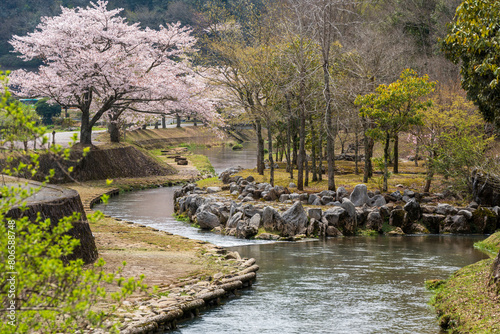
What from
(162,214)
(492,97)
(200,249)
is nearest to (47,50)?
(162,214)

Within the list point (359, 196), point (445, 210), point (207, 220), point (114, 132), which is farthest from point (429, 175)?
point (114, 132)

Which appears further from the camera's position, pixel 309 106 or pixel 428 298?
pixel 309 106

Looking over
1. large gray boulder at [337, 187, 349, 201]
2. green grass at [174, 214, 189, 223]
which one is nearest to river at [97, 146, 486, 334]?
green grass at [174, 214, 189, 223]

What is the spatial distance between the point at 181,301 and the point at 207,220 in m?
10.1

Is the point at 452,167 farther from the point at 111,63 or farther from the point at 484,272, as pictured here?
the point at 111,63

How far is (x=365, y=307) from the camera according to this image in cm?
1153

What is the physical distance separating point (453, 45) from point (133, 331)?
1208 centimetres

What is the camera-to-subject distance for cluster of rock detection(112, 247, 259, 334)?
973 cm

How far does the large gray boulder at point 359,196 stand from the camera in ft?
72.3

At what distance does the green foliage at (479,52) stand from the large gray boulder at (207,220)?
1022 centimetres

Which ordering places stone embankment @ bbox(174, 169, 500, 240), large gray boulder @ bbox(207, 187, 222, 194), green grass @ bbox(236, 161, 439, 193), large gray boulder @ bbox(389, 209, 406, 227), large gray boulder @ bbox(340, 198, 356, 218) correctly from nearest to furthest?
stone embankment @ bbox(174, 169, 500, 240) → large gray boulder @ bbox(340, 198, 356, 218) → large gray boulder @ bbox(389, 209, 406, 227) → green grass @ bbox(236, 161, 439, 193) → large gray boulder @ bbox(207, 187, 222, 194)

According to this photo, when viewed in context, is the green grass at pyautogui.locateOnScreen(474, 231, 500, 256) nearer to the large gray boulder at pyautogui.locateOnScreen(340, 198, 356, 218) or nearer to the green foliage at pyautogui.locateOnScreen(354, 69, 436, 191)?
the large gray boulder at pyautogui.locateOnScreen(340, 198, 356, 218)

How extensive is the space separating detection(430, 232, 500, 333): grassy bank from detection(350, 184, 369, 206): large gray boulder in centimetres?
919

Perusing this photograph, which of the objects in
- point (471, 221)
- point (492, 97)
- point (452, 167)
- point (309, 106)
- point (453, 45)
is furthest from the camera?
point (309, 106)
